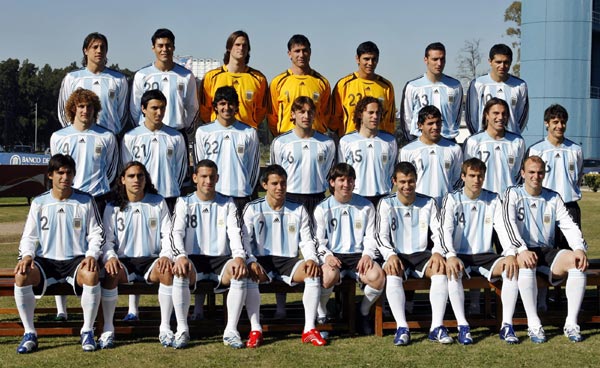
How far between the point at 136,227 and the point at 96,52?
182 centimetres

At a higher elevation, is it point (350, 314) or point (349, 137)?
point (349, 137)

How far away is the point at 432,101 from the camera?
305 inches

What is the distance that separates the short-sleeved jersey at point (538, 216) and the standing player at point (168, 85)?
3.05 meters

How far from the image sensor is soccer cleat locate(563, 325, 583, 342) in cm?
627

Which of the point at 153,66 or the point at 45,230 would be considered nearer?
the point at 45,230

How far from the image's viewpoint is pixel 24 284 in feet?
19.5

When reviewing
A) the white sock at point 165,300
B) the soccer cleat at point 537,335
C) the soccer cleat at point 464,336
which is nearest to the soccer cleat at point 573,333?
the soccer cleat at point 537,335

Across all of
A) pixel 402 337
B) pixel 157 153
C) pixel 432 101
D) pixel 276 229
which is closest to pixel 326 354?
pixel 402 337

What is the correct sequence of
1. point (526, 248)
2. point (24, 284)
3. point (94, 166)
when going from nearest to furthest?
point (24, 284)
point (526, 248)
point (94, 166)

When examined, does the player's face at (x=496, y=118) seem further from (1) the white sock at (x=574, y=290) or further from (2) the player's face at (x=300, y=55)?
(2) the player's face at (x=300, y=55)

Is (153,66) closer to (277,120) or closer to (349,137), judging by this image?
(277,120)

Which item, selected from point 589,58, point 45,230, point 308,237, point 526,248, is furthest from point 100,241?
point 589,58

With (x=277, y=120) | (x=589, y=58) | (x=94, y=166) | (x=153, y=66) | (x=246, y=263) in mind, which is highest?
(x=589, y=58)

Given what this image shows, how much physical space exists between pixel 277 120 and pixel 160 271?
7.56ft
